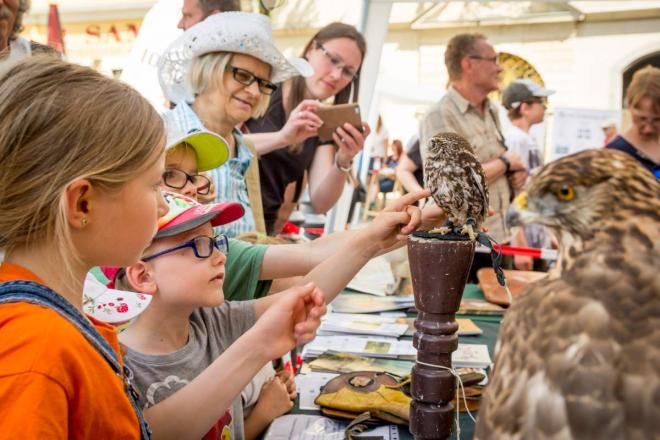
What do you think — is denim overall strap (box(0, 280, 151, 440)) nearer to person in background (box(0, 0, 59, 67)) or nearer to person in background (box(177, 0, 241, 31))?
person in background (box(0, 0, 59, 67))

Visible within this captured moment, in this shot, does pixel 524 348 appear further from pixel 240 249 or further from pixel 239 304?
pixel 240 249

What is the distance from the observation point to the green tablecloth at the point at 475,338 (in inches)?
60.4

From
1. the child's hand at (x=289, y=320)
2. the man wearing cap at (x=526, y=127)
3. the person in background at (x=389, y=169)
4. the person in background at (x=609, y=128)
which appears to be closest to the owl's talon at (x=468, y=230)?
the child's hand at (x=289, y=320)

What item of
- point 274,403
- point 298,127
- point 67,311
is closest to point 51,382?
point 67,311

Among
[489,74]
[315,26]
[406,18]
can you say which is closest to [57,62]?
[489,74]

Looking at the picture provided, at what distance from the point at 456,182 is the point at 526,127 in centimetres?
419

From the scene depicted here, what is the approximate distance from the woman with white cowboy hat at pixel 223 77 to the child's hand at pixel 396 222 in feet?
2.26

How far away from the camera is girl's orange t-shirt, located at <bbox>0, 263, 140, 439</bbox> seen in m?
0.87

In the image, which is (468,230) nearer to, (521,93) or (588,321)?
(588,321)

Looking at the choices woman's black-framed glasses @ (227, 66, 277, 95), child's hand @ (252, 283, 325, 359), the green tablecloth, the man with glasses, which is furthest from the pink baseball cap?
the man with glasses

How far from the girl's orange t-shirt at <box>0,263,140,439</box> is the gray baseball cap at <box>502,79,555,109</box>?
17.4ft

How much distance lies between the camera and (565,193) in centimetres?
81

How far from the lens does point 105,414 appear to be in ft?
3.29

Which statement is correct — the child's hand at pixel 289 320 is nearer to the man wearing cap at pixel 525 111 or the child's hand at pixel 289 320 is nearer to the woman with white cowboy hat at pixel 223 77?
the woman with white cowboy hat at pixel 223 77
